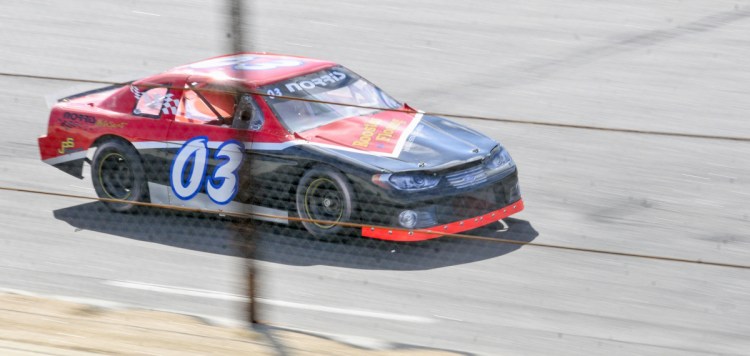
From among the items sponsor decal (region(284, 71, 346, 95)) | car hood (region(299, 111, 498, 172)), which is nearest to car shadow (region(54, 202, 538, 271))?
car hood (region(299, 111, 498, 172))

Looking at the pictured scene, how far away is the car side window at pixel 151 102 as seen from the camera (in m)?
6.69

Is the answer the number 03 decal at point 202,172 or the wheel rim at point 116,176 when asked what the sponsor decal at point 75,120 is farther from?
the number 03 decal at point 202,172

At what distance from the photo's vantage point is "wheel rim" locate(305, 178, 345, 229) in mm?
5715

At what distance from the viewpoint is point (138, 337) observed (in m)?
4.22

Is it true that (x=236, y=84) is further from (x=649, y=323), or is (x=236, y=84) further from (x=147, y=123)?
(x=147, y=123)

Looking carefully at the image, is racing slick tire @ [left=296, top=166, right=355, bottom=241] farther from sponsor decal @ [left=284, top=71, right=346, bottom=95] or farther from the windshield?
sponsor decal @ [left=284, top=71, right=346, bottom=95]

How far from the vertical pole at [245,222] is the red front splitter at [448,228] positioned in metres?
1.22

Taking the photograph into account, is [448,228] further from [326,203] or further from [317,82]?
[317,82]

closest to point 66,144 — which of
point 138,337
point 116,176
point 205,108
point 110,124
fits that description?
point 110,124

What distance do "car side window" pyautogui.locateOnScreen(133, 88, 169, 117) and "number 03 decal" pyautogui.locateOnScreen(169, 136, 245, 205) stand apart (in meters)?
0.34

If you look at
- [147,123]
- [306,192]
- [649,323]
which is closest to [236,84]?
[306,192]

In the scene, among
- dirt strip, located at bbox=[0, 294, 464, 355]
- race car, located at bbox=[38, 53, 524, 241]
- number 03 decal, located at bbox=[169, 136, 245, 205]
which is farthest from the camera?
number 03 decal, located at bbox=[169, 136, 245, 205]

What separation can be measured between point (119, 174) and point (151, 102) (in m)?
0.45

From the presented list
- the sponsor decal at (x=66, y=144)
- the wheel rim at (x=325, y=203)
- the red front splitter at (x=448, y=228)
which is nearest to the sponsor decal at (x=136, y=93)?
the sponsor decal at (x=66, y=144)
